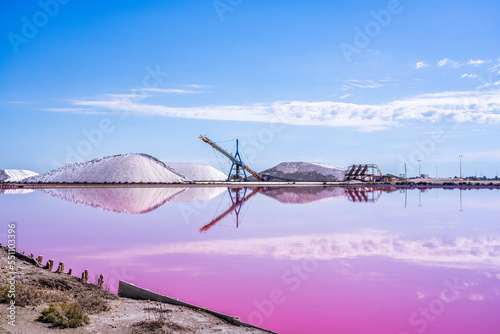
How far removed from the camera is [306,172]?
116312 millimetres

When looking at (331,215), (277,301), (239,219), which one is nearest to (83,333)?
(277,301)

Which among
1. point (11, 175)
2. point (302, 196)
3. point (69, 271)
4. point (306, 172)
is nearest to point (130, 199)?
point (302, 196)

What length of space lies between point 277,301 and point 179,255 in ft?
14.8

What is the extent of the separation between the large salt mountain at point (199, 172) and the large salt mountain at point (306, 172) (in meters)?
13.2

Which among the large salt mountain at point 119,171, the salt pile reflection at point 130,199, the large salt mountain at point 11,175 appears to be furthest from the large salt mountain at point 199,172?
the salt pile reflection at point 130,199

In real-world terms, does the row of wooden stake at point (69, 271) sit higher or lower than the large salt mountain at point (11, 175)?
lower

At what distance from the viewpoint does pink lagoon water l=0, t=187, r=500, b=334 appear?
7148mm

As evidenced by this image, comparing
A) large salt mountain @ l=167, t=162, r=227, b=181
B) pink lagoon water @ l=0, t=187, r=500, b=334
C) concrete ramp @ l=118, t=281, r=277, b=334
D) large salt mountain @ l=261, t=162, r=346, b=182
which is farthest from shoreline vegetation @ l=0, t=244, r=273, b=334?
large salt mountain @ l=261, t=162, r=346, b=182

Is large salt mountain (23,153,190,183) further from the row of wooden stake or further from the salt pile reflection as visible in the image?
the row of wooden stake

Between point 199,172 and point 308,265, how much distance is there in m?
101

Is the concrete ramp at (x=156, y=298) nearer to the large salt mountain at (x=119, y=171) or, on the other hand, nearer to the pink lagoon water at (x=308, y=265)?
the pink lagoon water at (x=308, y=265)

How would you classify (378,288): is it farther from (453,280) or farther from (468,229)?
(468,229)

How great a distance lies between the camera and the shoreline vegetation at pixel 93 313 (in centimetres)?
646

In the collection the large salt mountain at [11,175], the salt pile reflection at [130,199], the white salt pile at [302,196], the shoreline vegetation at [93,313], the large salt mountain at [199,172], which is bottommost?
the shoreline vegetation at [93,313]
